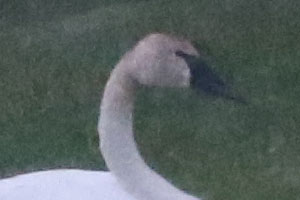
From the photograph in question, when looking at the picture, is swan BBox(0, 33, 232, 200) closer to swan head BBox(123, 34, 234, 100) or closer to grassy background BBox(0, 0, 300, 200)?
swan head BBox(123, 34, 234, 100)

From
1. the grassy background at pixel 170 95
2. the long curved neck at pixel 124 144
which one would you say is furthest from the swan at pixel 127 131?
the grassy background at pixel 170 95

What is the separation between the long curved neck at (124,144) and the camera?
3.05 metres

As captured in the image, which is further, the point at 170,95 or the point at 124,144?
the point at 170,95

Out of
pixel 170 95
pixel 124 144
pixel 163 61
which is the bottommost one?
pixel 170 95

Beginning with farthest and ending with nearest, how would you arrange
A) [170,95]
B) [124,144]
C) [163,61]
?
[170,95]
[124,144]
[163,61]

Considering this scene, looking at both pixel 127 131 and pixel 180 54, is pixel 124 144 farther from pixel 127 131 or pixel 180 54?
pixel 180 54

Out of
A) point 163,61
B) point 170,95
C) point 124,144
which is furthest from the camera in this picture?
point 170,95

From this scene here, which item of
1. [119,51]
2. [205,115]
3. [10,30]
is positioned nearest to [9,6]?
[10,30]

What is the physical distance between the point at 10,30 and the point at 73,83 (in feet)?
2.86

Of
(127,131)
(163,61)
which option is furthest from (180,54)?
(127,131)

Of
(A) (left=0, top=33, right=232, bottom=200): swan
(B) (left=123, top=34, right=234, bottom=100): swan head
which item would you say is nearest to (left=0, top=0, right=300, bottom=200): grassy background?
(A) (left=0, top=33, right=232, bottom=200): swan

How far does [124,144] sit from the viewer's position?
10.2ft

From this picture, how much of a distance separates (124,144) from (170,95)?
206cm

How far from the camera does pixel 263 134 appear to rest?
4777 millimetres
